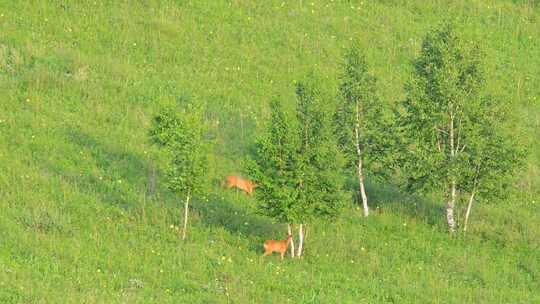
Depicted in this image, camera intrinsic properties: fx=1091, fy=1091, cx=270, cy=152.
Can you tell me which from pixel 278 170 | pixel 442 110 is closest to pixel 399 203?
pixel 442 110

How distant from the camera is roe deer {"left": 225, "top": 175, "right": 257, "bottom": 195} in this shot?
34.3m

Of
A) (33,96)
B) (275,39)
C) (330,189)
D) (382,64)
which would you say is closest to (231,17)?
(275,39)

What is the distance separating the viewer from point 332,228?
107 feet

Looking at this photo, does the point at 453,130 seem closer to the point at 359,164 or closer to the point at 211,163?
the point at 359,164

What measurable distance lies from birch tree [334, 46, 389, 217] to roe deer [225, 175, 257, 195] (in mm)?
3246

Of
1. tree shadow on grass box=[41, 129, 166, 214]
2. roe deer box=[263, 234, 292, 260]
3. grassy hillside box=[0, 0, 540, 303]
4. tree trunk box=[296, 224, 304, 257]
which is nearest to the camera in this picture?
grassy hillside box=[0, 0, 540, 303]

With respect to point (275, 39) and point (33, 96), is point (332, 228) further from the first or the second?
point (275, 39)

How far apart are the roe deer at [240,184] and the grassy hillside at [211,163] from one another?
27 cm

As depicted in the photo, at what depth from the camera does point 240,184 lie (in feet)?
113

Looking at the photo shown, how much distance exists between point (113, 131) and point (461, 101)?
11885 millimetres

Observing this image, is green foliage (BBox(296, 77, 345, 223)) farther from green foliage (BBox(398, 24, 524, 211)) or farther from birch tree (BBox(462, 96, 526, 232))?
birch tree (BBox(462, 96, 526, 232))

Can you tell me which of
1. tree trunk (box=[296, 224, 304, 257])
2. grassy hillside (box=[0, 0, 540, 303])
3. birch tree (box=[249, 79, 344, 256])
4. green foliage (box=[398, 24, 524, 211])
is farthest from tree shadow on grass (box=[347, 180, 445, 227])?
tree trunk (box=[296, 224, 304, 257])

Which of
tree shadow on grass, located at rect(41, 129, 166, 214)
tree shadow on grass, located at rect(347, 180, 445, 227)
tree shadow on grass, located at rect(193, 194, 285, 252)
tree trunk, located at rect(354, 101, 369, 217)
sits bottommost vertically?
tree shadow on grass, located at rect(347, 180, 445, 227)

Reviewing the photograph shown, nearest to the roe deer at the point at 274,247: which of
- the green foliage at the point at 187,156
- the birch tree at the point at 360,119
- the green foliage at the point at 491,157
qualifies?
the green foliage at the point at 187,156
